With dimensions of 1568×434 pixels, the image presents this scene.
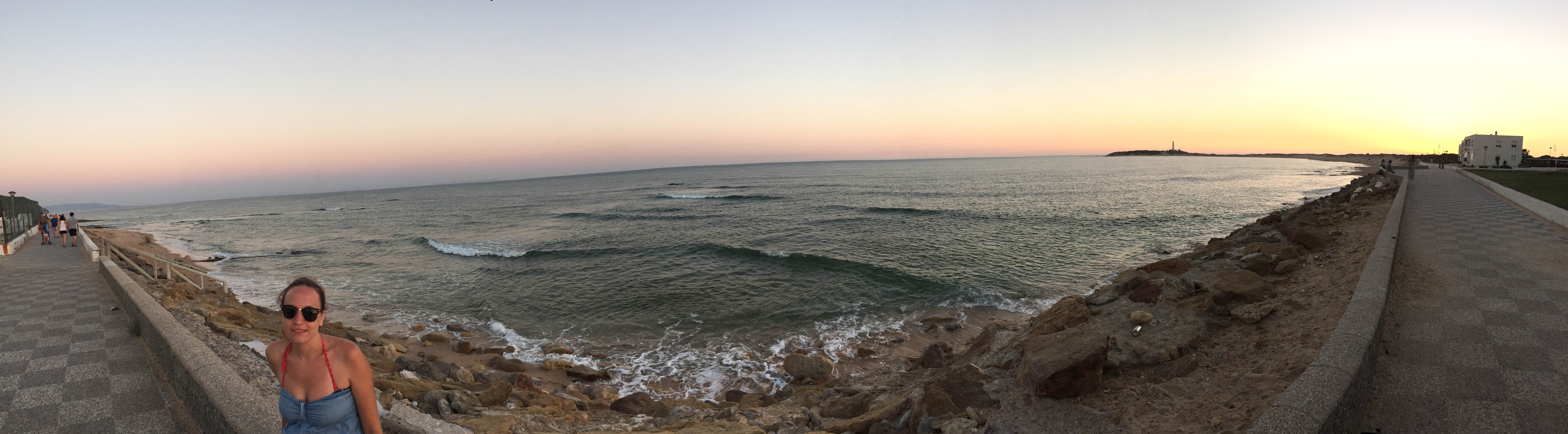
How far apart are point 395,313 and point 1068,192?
5276cm

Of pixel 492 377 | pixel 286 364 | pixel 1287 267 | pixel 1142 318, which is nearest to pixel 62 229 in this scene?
pixel 492 377

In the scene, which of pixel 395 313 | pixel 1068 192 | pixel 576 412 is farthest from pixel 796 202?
pixel 576 412

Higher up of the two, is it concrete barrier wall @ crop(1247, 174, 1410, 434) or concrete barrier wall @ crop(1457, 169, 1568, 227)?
concrete barrier wall @ crop(1457, 169, 1568, 227)

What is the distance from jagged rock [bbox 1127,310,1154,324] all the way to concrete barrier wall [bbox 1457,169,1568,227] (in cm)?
1195

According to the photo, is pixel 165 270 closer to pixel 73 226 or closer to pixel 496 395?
pixel 73 226

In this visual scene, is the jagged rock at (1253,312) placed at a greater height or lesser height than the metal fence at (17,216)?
lesser

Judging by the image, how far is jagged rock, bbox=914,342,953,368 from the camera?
359 inches

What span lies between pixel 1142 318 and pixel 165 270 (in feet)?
69.0

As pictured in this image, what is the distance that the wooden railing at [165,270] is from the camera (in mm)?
11320

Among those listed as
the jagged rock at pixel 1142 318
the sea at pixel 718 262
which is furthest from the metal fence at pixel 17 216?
the jagged rock at pixel 1142 318

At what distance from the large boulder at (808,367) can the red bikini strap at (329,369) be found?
25.9ft

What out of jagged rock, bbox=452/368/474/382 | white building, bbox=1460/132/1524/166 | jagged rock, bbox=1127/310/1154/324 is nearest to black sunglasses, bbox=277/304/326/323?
jagged rock, bbox=452/368/474/382

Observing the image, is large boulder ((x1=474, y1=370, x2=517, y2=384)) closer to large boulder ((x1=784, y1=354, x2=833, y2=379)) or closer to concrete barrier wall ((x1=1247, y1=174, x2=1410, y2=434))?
large boulder ((x1=784, y1=354, x2=833, y2=379))

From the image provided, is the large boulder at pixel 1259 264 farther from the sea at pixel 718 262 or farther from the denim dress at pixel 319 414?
the denim dress at pixel 319 414
